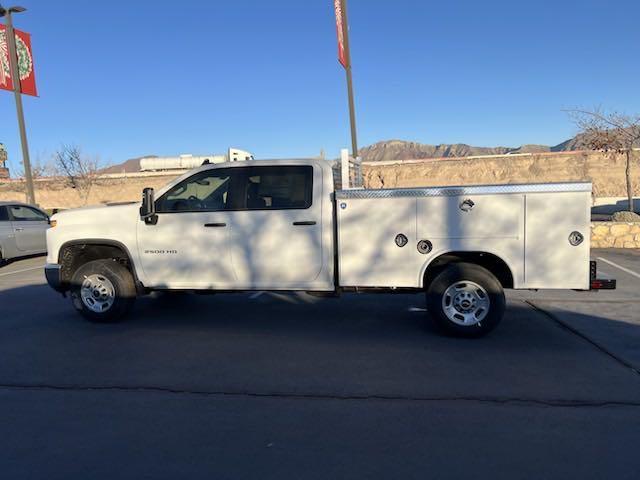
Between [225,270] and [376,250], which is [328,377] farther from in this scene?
[225,270]

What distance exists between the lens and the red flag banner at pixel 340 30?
13.8 metres

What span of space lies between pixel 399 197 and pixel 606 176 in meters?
44.6

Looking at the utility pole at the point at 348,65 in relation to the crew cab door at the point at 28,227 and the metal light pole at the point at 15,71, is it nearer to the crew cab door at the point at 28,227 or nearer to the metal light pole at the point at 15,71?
the crew cab door at the point at 28,227

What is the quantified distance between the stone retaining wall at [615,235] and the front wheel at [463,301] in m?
9.23

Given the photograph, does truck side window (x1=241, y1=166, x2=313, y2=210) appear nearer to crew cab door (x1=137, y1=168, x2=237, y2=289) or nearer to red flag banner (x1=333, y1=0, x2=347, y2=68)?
crew cab door (x1=137, y1=168, x2=237, y2=289)

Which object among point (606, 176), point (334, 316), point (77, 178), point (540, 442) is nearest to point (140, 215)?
point (334, 316)

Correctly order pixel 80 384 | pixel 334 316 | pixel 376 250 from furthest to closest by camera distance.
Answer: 1. pixel 334 316
2. pixel 376 250
3. pixel 80 384

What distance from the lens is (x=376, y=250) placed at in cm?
582

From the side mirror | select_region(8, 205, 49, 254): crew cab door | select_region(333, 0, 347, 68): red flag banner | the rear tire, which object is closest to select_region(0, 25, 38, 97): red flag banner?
select_region(8, 205, 49, 254): crew cab door

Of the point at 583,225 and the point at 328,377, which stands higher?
the point at 583,225

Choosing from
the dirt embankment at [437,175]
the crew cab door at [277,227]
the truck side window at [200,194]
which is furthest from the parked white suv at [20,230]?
the dirt embankment at [437,175]

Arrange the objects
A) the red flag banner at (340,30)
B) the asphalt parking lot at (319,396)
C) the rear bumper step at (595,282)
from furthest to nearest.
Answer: the red flag banner at (340,30) → the rear bumper step at (595,282) → the asphalt parking lot at (319,396)

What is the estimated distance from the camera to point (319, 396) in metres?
4.28

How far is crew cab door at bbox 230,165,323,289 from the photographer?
6.00 m
